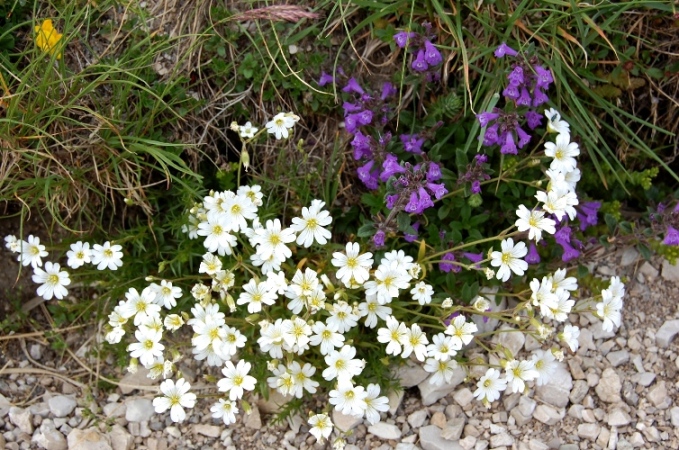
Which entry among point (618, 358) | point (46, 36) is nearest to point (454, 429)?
point (618, 358)

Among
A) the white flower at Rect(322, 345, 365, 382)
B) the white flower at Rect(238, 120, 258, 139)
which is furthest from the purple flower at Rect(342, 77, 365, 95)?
the white flower at Rect(322, 345, 365, 382)

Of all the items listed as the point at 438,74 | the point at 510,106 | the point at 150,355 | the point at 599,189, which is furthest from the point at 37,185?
the point at 599,189

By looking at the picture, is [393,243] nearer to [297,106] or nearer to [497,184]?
[497,184]

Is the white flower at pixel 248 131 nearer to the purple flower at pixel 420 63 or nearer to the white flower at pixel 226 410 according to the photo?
the purple flower at pixel 420 63

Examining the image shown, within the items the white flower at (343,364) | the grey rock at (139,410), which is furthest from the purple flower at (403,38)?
the grey rock at (139,410)

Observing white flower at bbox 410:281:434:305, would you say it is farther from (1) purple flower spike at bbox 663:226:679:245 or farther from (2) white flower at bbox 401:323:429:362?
(1) purple flower spike at bbox 663:226:679:245

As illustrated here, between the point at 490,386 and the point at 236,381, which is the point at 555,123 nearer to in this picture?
the point at 490,386
